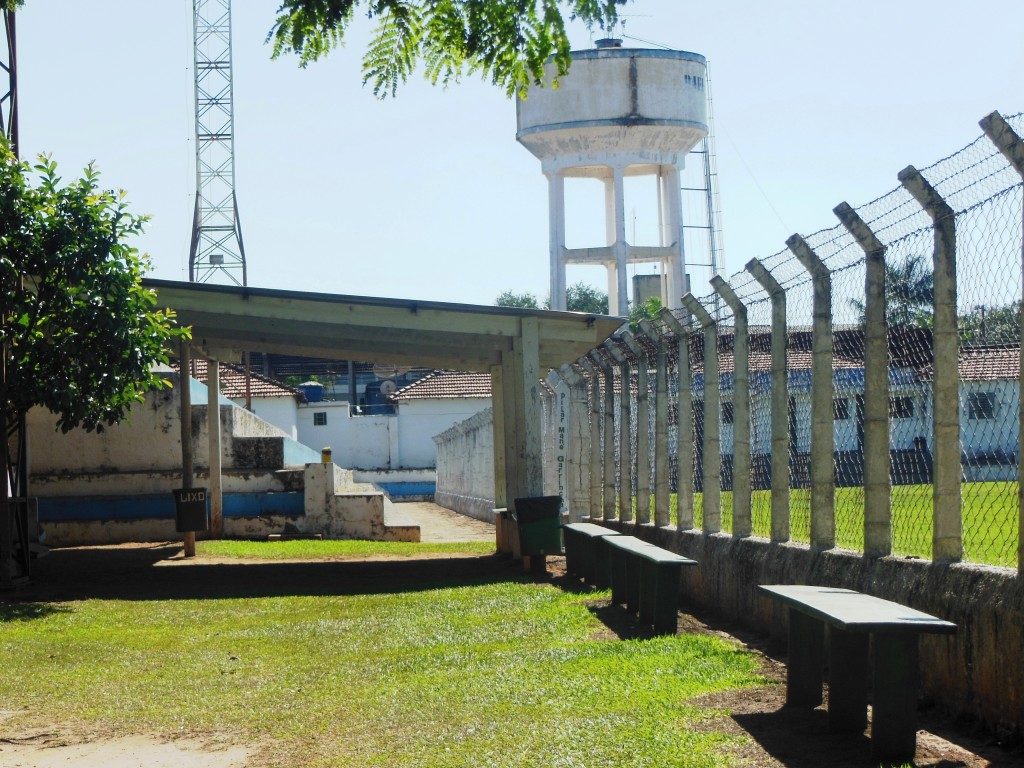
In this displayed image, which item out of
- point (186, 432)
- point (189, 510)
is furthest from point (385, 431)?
point (189, 510)

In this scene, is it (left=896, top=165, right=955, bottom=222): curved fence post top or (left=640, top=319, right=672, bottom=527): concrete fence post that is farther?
(left=640, top=319, right=672, bottom=527): concrete fence post

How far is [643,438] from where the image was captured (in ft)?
48.4

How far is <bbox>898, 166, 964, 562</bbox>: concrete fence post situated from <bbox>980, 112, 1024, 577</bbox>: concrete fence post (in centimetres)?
62

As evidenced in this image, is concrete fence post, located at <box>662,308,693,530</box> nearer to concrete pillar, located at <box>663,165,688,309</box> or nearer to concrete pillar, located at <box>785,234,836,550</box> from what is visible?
concrete pillar, located at <box>785,234,836,550</box>

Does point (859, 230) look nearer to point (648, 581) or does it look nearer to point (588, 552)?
point (648, 581)

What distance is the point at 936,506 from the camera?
6988 millimetres

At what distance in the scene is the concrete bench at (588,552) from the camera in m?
13.6

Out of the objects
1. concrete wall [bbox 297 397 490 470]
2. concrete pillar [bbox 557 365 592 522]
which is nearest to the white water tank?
concrete wall [bbox 297 397 490 470]

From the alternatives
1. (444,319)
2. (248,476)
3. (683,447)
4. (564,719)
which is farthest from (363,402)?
(564,719)

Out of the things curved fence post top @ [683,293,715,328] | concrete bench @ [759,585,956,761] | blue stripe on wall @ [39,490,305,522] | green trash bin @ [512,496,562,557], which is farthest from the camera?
blue stripe on wall @ [39,490,305,522]

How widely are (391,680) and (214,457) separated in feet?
53.3

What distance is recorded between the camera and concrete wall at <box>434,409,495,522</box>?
104ft

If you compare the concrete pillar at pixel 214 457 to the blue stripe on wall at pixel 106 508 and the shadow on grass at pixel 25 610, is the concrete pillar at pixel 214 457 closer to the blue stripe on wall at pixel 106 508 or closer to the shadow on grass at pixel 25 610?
the blue stripe on wall at pixel 106 508

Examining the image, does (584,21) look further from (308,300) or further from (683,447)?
(308,300)
